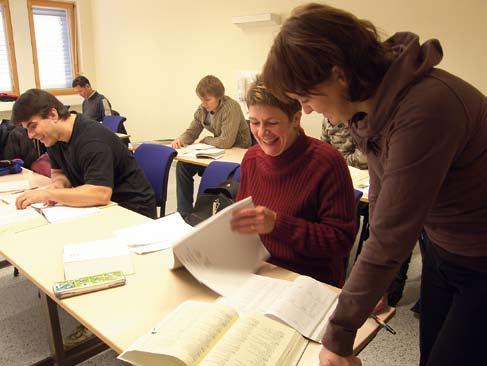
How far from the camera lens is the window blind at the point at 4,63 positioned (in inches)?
233

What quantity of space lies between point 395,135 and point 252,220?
56cm

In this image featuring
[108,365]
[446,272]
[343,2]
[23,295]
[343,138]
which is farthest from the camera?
[343,2]

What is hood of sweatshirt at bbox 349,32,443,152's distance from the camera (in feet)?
2.42

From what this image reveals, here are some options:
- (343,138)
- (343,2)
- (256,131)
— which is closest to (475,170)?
(256,131)

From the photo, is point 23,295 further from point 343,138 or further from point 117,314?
point 343,138

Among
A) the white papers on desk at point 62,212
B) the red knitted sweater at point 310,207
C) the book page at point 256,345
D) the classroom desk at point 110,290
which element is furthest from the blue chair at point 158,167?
the book page at point 256,345

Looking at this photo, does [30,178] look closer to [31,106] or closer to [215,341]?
[31,106]

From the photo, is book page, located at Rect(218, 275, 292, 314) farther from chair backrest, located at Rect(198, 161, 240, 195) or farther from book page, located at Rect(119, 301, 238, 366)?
chair backrest, located at Rect(198, 161, 240, 195)

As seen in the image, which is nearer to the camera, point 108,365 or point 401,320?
point 108,365

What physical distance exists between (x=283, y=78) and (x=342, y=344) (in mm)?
527

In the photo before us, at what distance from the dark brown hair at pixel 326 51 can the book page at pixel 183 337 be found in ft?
1.75

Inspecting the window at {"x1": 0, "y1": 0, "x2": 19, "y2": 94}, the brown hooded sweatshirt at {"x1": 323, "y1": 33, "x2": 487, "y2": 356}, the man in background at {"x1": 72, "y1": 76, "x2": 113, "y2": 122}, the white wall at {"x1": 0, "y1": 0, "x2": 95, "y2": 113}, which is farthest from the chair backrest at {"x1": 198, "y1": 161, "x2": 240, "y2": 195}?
the window at {"x1": 0, "y1": 0, "x2": 19, "y2": 94}

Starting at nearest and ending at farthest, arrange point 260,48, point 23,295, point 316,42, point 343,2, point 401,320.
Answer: point 316,42, point 401,320, point 23,295, point 343,2, point 260,48

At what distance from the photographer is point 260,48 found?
15.7 feet
